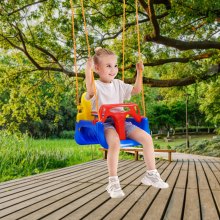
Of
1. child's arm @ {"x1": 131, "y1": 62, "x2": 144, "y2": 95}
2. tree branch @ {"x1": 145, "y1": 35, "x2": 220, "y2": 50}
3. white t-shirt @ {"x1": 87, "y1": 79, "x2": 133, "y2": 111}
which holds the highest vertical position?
tree branch @ {"x1": 145, "y1": 35, "x2": 220, "y2": 50}

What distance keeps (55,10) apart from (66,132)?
2578 cm

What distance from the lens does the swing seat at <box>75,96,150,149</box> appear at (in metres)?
2.81

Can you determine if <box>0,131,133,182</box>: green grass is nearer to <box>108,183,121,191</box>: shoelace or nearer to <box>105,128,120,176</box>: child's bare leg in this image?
<box>108,183,121,191</box>: shoelace

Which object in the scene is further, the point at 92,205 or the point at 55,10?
the point at 55,10

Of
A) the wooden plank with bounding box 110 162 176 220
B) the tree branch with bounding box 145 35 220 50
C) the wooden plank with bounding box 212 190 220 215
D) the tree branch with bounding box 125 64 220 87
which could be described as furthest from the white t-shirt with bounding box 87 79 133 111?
the tree branch with bounding box 125 64 220 87

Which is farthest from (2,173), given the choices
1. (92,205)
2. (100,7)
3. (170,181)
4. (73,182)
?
(100,7)

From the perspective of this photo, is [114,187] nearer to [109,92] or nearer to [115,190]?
[115,190]

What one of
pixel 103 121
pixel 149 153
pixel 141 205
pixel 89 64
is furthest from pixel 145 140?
pixel 141 205

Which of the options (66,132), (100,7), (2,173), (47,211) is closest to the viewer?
(47,211)

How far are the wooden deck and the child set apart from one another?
0.35 m

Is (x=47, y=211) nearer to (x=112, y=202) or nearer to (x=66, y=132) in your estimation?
(x=112, y=202)

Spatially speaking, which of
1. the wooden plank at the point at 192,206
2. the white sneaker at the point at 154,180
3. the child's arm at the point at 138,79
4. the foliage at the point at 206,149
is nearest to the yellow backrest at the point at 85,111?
the child's arm at the point at 138,79

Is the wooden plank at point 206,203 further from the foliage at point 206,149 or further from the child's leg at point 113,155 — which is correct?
the foliage at point 206,149

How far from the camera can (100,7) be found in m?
10.4
